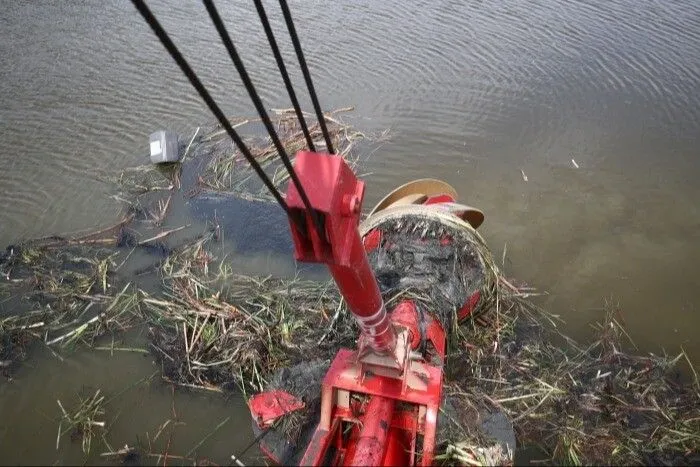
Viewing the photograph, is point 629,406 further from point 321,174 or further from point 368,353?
point 321,174

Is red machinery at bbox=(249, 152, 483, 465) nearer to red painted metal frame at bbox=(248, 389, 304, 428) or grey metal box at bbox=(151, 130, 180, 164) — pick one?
red painted metal frame at bbox=(248, 389, 304, 428)

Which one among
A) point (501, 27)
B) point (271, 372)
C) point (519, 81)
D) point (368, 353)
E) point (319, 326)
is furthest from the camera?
point (501, 27)

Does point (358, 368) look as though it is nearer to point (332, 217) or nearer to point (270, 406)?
point (270, 406)

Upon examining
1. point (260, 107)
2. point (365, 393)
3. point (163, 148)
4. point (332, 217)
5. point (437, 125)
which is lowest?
point (163, 148)

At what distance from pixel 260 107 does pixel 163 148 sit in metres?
6.01

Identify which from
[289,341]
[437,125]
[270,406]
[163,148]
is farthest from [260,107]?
[437,125]

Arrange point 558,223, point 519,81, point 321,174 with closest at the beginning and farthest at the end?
point 321,174, point 558,223, point 519,81

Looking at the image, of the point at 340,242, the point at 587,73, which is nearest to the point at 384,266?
the point at 340,242

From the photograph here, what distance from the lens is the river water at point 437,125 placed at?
4.81 m

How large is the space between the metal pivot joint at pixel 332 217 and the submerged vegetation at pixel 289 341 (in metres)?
2.00

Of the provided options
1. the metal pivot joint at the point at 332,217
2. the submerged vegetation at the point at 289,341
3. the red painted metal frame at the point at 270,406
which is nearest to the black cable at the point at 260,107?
the metal pivot joint at the point at 332,217

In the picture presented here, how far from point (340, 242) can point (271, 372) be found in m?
2.75

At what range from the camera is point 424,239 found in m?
4.61

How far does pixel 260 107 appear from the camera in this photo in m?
1.62
